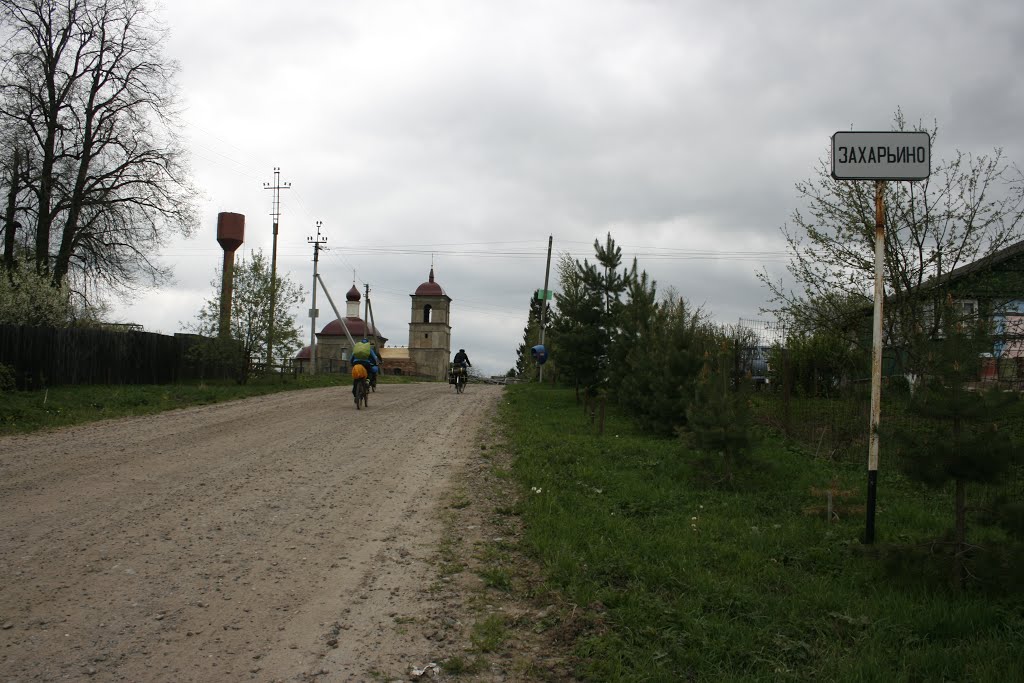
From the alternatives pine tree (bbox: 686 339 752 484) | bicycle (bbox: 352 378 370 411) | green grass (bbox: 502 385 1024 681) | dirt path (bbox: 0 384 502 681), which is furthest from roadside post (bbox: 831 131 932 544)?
bicycle (bbox: 352 378 370 411)

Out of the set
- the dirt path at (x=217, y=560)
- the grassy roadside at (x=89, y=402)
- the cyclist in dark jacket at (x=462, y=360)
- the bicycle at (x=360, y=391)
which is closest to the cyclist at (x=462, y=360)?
the cyclist in dark jacket at (x=462, y=360)

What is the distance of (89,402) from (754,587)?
56.3 ft

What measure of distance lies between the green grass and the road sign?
2.80 metres

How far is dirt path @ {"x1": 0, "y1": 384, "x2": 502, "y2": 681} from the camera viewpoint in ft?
14.6

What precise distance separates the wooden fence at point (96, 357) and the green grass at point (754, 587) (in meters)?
17.4

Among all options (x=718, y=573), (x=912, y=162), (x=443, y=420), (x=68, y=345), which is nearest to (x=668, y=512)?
(x=718, y=573)

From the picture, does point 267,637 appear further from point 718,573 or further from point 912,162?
point 912,162

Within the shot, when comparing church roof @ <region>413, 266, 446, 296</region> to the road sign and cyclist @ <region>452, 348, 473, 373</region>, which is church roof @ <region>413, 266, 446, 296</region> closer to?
cyclist @ <region>452, 348, 473, 373</region>

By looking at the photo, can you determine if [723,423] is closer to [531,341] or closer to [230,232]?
[230,232]

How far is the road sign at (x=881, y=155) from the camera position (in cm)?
620

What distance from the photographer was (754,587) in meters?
5.64

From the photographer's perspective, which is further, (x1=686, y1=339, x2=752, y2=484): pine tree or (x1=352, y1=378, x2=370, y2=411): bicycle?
(x1=352, y1=378, x2=370, y2=411): bicycle

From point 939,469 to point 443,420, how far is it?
A: 12109mm

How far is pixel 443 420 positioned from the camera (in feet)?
54.5
